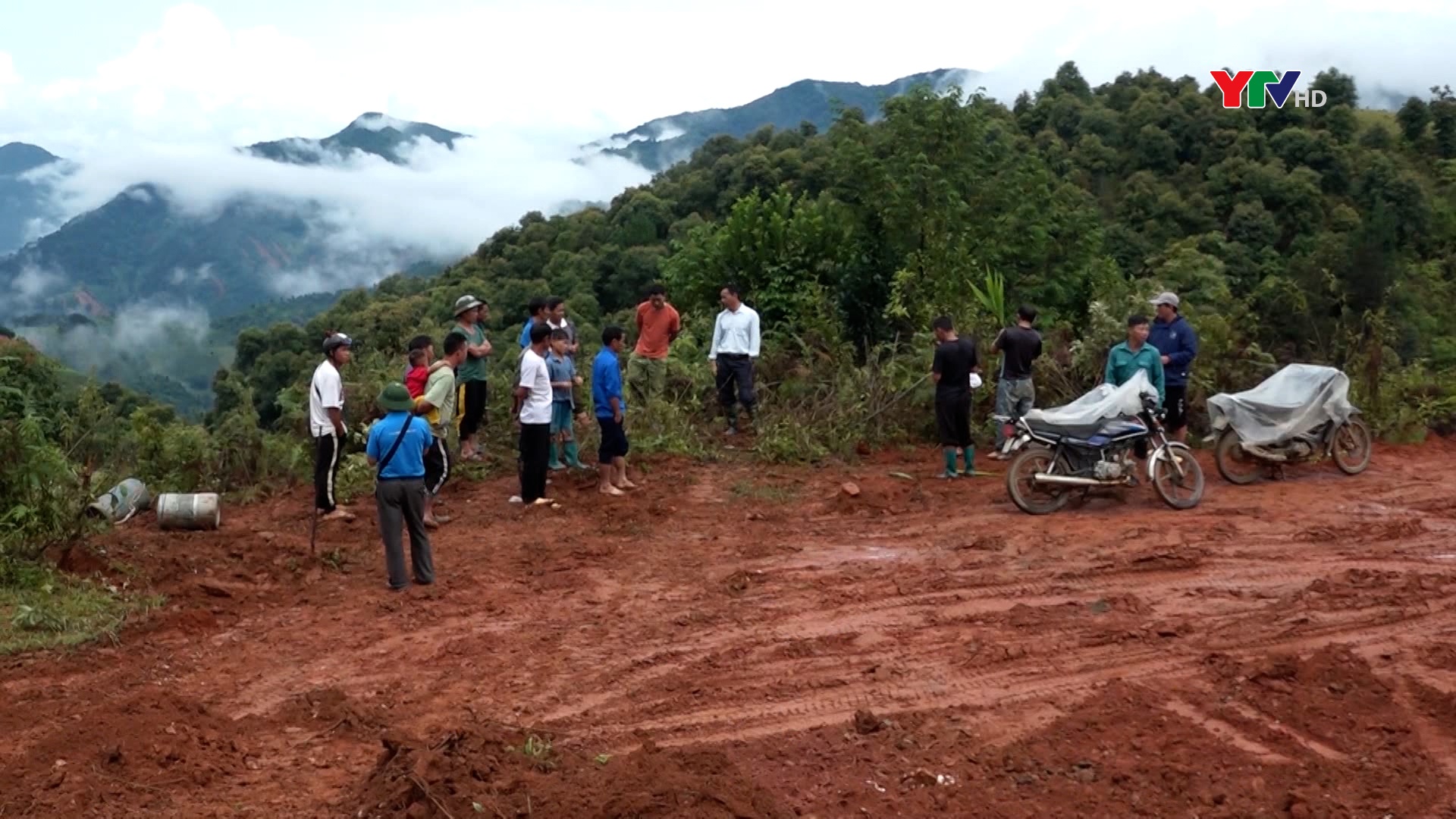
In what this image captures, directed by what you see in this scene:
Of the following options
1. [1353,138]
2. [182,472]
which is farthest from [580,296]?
[1353,138]

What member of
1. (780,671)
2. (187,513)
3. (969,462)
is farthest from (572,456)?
(780,671)

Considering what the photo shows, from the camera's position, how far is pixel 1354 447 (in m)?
10.9

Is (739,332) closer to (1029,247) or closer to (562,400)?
(562,400)

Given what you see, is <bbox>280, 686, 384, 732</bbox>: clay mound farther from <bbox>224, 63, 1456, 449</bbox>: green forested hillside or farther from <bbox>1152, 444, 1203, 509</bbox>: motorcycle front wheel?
<bbox>224, 63, 1456, 449</bbox>: green forested hillside

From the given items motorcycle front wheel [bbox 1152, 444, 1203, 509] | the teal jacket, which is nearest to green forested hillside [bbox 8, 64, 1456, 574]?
the teal jacket

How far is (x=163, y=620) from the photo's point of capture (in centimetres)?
718

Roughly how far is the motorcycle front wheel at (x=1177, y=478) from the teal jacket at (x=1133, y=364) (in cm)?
59

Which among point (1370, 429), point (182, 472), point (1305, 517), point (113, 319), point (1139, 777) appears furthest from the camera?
point (113, 319)

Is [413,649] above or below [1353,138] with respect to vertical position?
below

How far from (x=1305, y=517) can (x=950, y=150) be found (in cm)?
734

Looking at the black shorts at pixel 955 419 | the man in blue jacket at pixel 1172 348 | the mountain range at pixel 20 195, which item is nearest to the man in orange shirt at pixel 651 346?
the black shorts at pixel 955 419

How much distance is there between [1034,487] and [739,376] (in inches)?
150

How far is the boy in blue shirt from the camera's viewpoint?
33.5ft

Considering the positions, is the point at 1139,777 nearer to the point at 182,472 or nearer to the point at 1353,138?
the point at 182,472
